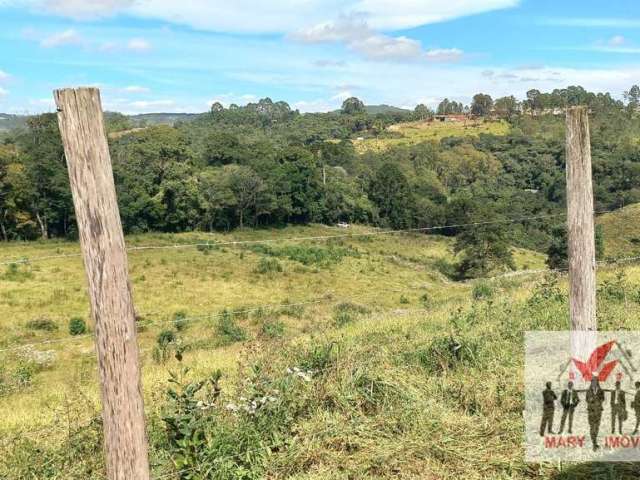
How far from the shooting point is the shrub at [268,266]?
108 ft

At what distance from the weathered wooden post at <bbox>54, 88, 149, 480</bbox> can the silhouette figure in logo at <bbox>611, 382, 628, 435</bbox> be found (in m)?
2.98

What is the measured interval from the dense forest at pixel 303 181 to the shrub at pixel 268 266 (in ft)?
47.1

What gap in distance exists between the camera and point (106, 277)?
2.36 metres

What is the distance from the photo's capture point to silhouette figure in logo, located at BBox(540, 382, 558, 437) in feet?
11.7

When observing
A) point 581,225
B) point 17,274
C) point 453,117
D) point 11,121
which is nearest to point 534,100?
point 453,117

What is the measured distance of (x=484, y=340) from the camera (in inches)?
199

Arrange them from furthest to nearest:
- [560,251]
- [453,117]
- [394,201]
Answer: [453,117], [394,201], [560,251]

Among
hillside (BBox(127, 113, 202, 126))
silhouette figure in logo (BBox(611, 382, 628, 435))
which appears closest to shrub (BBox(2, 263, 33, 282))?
silhouette figure in logo (BBox(611, 382, 628, 435))

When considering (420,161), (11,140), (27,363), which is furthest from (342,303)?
(420,161)

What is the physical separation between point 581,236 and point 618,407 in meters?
1.26

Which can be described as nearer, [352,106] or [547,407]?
[547,407]

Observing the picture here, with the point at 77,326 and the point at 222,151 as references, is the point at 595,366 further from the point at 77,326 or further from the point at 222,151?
the point at 222,151

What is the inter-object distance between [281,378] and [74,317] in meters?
20.4

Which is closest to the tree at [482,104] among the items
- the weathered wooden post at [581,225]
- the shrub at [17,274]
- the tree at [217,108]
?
the tree at [217,108]
